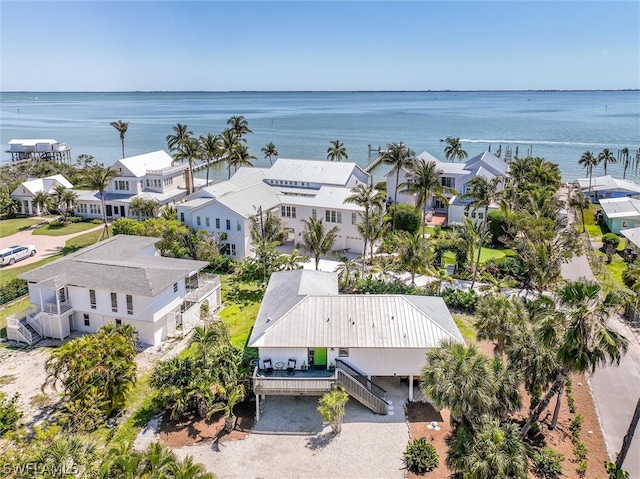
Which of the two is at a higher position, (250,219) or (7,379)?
(250,219)

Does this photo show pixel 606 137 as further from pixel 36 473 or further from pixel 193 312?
pixel 36 473

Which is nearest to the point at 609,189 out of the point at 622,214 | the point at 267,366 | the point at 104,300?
the point at 622,214

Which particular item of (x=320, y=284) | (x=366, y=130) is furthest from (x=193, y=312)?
(x=366, y=130)

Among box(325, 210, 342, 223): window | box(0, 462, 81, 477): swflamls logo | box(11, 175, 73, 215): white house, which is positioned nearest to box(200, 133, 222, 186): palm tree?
box(11, 175, 73, 215): white house

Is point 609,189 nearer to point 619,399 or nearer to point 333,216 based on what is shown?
point 333,216

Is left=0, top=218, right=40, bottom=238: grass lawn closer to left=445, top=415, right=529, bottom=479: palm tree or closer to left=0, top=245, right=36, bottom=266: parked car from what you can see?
left=0, top=245, right=36, bottom=266: parked car
